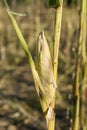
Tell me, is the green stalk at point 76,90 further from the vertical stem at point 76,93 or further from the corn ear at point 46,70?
the corn ear at point 46,70

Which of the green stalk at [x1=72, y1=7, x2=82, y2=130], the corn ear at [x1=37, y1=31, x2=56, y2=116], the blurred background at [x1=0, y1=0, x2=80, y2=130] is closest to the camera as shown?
the corn ear at [x1=37, y1=31, x2=56, y2=116]

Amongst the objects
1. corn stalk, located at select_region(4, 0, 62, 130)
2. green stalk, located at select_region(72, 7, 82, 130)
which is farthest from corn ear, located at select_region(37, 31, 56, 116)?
green stalk, located at select_region(72, 7, 82, 130)

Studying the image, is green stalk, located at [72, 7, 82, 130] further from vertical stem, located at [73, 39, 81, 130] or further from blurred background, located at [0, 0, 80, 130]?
blurred background, located at [0, 0, 80, 130]

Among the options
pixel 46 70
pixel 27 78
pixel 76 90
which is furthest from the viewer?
pixel 27 78

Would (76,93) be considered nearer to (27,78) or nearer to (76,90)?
(76,90)

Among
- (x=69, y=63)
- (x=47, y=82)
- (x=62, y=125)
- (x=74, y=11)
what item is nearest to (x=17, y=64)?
(x=69, y=63)

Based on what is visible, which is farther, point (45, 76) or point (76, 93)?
point (76, 93)

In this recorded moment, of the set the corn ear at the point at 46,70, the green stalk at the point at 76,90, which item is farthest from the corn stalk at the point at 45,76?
the green stalk at the point at 76,90

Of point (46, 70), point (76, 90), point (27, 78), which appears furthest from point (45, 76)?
point (27, 78)
